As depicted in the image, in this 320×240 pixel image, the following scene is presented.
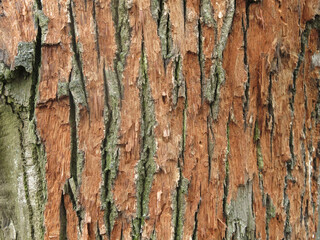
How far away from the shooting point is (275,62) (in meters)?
1.39

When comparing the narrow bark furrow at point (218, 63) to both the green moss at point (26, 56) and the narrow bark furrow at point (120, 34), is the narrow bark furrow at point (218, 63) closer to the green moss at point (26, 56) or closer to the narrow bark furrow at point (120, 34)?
the narrow bark furrow at point (120, 34)

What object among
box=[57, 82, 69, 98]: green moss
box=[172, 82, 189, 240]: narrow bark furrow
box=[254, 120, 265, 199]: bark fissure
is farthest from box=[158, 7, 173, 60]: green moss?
box=[254, 120, 265, 199]: bark fissure

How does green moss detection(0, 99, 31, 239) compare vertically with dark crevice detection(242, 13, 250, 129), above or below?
below

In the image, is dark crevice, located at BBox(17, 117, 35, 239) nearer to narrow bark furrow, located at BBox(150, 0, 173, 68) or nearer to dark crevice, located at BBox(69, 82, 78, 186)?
dark crevice, located at BBox(69, 82, 78, 186)

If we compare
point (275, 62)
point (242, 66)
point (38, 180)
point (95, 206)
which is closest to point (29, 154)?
point (38, 180)

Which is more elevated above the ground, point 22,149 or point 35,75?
point 35,75

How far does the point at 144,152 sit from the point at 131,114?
0.14 m

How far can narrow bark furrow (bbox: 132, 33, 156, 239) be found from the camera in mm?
1242

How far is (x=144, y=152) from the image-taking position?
125 centimetres

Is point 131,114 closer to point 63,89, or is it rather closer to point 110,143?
point 110,143

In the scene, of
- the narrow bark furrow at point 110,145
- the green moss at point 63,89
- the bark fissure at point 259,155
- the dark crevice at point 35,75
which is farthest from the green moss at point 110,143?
the bark fissure at point 259,155

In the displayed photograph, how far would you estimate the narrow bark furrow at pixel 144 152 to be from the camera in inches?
48.9

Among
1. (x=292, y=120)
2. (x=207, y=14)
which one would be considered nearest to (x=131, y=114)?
(x=207, y=14)

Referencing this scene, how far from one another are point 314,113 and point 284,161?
314 millimetres
